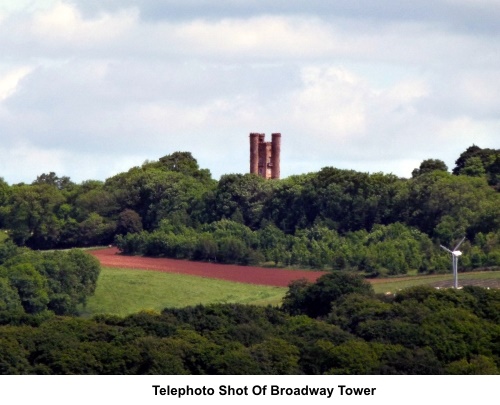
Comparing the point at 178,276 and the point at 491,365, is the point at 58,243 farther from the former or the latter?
the point at 491,365

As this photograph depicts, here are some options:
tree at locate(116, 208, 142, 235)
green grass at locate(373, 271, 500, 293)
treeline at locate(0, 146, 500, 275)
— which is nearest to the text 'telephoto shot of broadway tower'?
treeline at locate(0, 146, 500, 275)

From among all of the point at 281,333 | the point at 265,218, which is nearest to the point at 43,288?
the point at 281,333

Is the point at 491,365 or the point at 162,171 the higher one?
the point at 162,171

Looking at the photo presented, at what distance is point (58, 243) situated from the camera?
169125mm

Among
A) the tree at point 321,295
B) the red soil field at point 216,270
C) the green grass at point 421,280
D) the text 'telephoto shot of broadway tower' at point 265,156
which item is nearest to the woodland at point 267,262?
the tree at point 321,295

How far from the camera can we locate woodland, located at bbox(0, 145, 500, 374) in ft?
295

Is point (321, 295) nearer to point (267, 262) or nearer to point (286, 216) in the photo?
point (267, 262)

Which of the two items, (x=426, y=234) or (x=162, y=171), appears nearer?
(x=426, y=234)

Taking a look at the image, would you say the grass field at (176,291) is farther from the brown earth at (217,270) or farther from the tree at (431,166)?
the tree at (431,166)

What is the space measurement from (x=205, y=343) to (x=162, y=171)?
8958 cm

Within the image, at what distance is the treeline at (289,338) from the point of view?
88.1 m

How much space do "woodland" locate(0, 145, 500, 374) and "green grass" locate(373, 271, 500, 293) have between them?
2328 millimetres

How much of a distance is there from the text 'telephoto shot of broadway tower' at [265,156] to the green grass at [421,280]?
62689 mm

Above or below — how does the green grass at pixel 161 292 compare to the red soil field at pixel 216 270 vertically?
below
